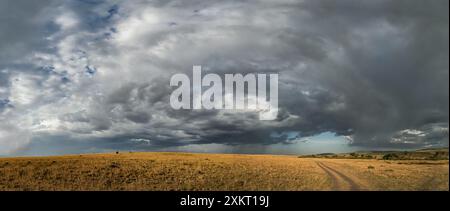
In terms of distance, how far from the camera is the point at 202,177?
37500 mm
